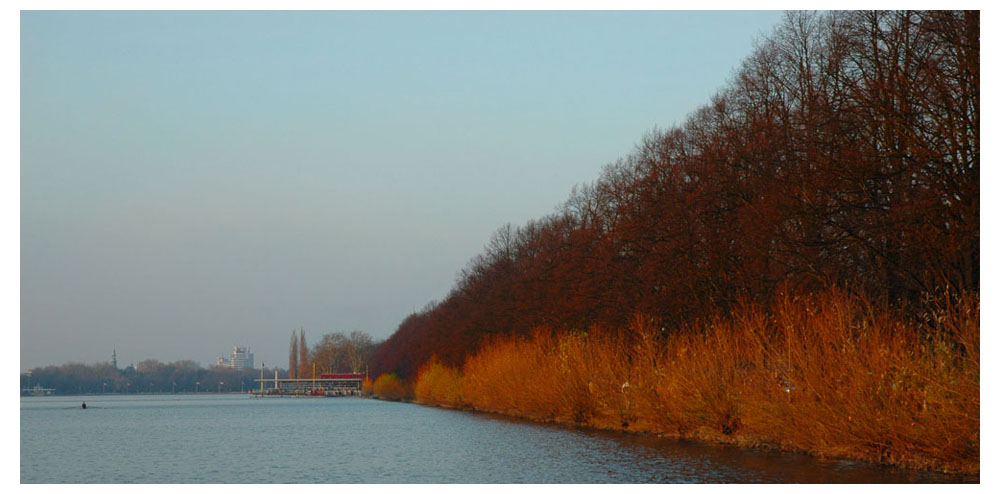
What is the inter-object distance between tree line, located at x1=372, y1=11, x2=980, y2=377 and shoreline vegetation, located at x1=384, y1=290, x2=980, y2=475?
122cm

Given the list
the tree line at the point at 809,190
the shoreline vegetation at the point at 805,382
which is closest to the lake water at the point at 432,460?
the shoreline vegetation at the point at 805,382

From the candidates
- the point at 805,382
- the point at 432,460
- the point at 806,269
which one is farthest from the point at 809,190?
the point at 432,460

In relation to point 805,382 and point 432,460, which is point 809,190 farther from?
point 432,460

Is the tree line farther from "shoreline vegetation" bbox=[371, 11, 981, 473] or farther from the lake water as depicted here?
the lake water

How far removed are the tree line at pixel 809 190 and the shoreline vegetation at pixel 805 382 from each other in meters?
1.22

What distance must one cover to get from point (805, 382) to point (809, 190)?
671 cm

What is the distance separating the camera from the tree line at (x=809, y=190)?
2509cm

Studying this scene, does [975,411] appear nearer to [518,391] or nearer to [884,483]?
[884,483]

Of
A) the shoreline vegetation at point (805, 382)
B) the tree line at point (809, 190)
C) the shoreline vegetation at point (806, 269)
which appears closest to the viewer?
the shoreline vegetation at point (805, 382)

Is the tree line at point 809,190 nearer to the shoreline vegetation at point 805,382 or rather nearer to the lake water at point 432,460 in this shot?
the shoreline vegetation at point 805,382

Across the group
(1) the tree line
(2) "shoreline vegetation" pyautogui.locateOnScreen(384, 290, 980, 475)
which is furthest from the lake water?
(1) the tree line

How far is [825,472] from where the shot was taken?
2116 cm

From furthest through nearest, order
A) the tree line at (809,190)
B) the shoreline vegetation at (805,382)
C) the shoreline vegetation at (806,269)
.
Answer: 1. the tree line at (809,190)
2. the shoreline vegetation at (806,269)
3. the shoreline vegetation at (805,382)

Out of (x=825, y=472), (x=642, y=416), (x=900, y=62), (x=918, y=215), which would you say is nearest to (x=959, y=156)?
(x=918, y=215)
